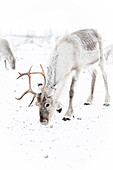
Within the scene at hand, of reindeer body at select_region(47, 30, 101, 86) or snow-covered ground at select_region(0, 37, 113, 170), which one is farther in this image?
reindeer body at select_region(47, 30, 101, 86)

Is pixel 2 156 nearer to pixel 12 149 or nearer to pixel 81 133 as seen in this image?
pixel 12 149

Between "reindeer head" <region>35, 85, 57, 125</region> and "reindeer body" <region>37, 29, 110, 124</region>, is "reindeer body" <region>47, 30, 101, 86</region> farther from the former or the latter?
"reindeer head" <region>35, 85, 57, 125</region>

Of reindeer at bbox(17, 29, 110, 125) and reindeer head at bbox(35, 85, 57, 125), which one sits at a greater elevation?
reindeer at bbox(17, 29, 110, 125)

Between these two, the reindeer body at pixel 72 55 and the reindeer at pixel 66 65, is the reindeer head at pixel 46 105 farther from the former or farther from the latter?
the reindeer body at pixel 72 55

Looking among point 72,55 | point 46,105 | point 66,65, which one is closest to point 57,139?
point 46,105

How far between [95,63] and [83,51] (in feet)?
2.94

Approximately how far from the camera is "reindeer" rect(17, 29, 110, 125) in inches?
231

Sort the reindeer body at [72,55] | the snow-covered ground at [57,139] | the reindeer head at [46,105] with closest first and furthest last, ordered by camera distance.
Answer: the snow-covered ground at [57,139] → the reindeer head at [46,105] → the reindeer body at [72,55]

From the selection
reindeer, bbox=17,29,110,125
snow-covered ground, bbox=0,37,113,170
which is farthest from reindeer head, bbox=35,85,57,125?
snow-covered ground, bbox=0,37,113,170

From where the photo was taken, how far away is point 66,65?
640 centimetres

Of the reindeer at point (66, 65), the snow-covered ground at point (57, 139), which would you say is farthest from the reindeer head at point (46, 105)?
the snow-covered ground at point (57, 139)

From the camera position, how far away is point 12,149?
490 centimetres

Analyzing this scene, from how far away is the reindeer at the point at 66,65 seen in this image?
5.88m

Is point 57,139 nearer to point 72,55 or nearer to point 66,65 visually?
point 66,65
